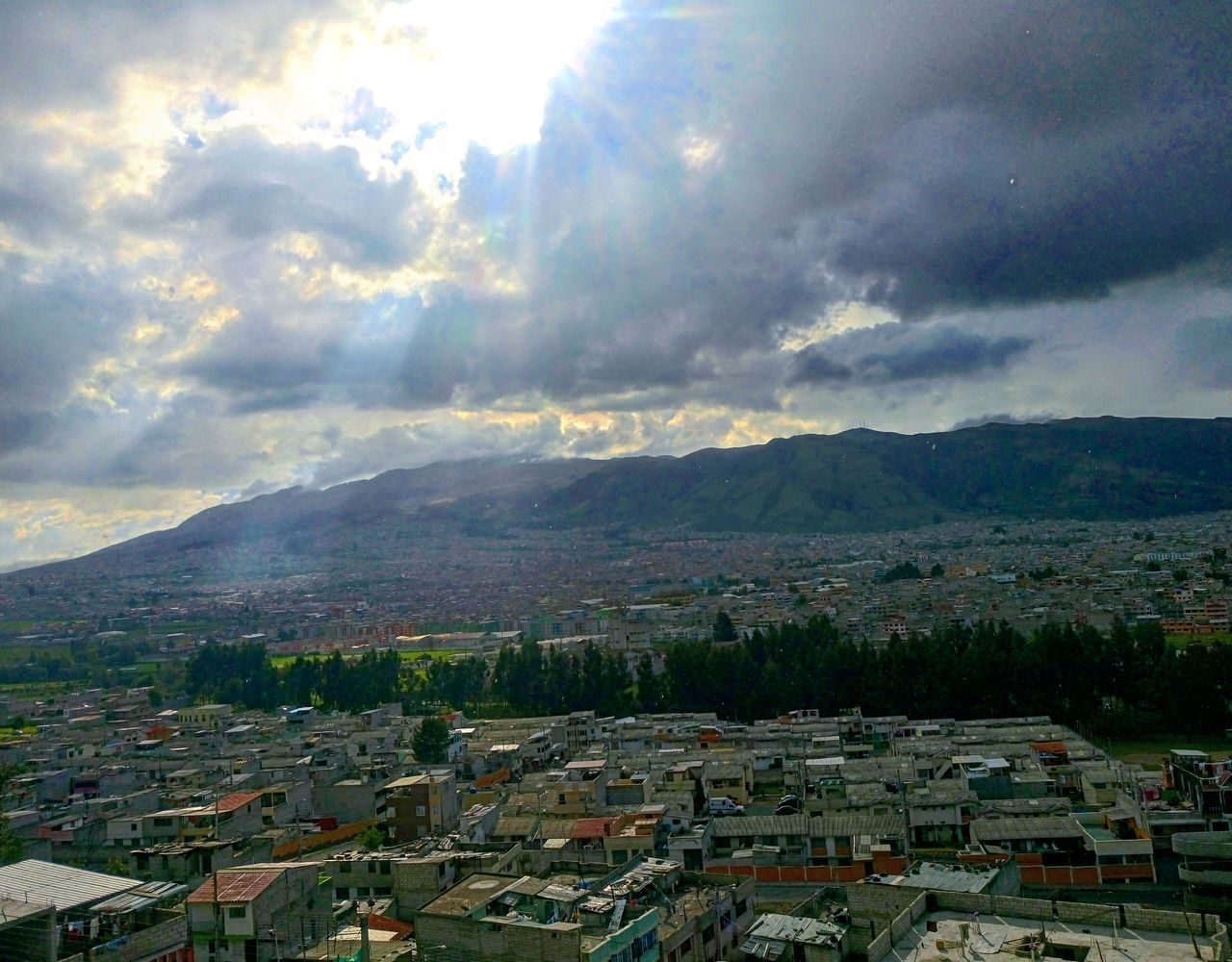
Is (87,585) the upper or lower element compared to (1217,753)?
upper

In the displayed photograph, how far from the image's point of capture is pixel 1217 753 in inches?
630

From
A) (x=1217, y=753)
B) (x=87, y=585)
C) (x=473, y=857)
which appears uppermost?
(x=87, y=585)

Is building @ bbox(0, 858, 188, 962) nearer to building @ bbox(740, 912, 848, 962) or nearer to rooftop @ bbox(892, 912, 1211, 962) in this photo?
building @ bbox(740, 912, 848, 962)

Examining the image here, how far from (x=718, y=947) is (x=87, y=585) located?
94382mm

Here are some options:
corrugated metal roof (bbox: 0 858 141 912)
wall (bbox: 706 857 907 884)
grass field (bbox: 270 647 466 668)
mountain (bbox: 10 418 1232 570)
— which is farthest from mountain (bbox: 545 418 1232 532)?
corrugated metal roof (bbox: 0 858 141 912)

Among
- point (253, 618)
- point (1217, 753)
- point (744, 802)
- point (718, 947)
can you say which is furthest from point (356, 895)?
point (253, 618)

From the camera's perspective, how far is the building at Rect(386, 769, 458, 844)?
1341cm

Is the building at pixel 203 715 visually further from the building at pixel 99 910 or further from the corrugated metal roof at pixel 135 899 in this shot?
the building at pixel 99 910

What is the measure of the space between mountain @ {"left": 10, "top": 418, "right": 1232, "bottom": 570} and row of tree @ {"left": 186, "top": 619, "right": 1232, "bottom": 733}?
7699cm

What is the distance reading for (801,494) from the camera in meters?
116

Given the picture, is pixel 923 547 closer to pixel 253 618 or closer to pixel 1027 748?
pixel 253 618

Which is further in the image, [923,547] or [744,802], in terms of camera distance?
[923,547]

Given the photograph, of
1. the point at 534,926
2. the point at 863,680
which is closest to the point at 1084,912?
the point at 534,926

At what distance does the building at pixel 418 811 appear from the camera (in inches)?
528
